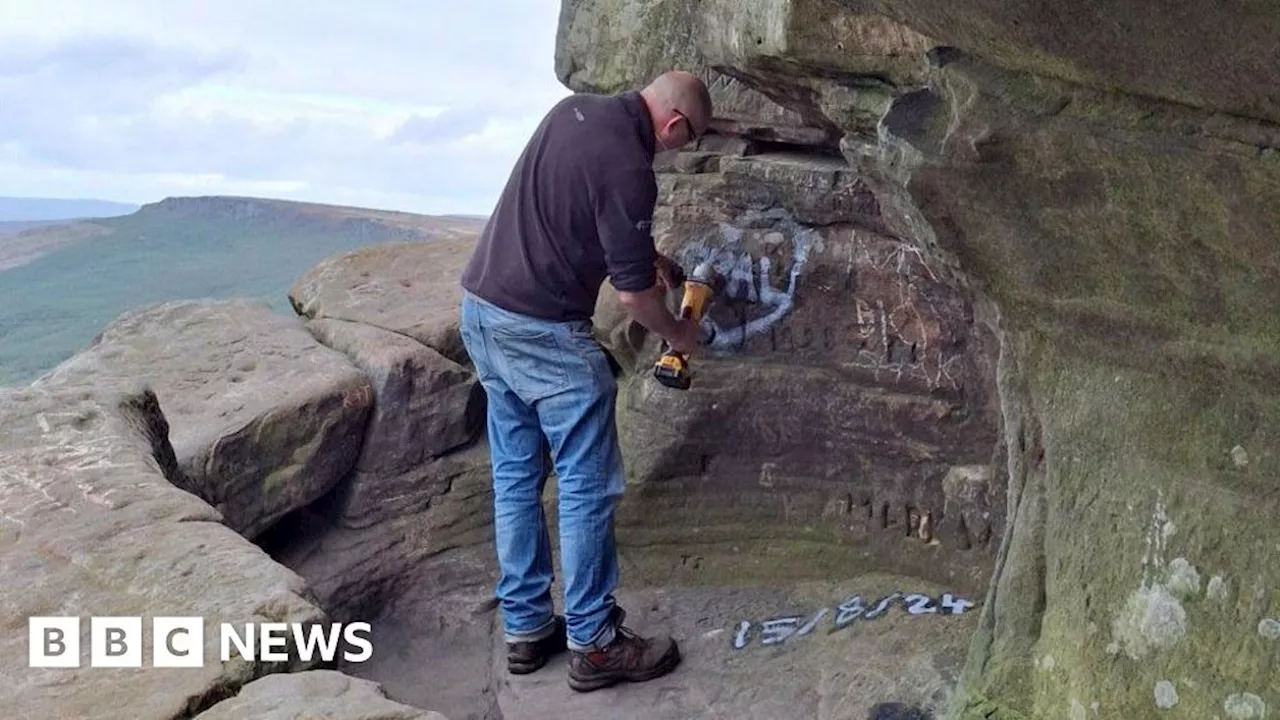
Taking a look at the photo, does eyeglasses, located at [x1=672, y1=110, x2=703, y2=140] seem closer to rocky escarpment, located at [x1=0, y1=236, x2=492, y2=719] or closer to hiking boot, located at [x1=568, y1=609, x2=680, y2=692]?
hiking boot, located at [x1=568, y1=609, x2=680, y2=692]

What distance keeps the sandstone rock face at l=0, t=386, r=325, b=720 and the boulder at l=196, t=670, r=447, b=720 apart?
8cm

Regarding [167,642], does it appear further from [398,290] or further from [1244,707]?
[398,290]

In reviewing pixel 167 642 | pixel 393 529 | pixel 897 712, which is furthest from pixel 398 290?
pixel 897 712

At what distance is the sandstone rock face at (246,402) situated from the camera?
3.76m

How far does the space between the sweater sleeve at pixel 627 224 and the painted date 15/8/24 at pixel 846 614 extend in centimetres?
111

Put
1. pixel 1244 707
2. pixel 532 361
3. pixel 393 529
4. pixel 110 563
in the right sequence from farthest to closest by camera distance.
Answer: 1. pixel 393 529
2. pixel 532 361
3. pixel 110 563
4. pixel 1244 707

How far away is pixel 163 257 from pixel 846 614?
16.1 ft

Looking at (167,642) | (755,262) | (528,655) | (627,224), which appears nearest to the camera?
(167,642)

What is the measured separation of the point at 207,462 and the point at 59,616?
131 cm

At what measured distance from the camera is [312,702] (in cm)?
206

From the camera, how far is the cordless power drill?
124 inches

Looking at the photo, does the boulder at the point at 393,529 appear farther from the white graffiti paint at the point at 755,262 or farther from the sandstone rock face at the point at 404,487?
the white graffiti paint at the point at 755,262

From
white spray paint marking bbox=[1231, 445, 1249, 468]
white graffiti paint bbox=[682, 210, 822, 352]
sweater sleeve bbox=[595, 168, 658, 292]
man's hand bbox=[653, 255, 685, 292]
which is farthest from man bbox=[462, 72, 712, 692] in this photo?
white spray paint marking bbox=[1231, 445, 1249, 468]

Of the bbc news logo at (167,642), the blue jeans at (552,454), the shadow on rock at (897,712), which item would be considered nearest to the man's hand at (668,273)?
the blue jeans at (552,454)
